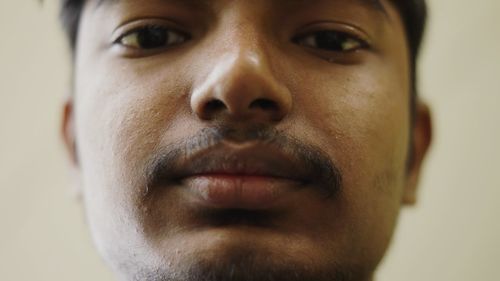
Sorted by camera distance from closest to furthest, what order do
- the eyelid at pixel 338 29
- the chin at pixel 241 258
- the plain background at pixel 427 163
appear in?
the chin at pixel 241 258 < the eyelid at pixel 338 29 < the plain background at pixel 427 163

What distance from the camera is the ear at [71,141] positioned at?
0.70 metres

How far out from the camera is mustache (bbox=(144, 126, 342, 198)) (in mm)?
440

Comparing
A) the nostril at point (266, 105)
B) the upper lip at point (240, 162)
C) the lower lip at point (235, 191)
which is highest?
the nostril at point (266, 105)

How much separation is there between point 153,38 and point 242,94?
0.17 meters

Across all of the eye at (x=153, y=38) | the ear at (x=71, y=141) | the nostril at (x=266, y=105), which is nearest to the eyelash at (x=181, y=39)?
the eye at (x=153, y=38)

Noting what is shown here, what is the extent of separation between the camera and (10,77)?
1.11 metres

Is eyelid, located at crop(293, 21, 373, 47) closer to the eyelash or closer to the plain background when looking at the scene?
the eyelash

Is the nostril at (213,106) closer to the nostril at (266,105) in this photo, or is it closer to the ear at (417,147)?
the nostril at (266,105)

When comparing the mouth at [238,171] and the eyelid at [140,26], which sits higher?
the eyelid at [140,26]

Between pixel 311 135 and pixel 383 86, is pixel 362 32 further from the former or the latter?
pixel 311 135

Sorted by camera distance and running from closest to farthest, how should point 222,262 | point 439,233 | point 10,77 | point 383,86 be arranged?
point 222,262, point 383,86, point 439,233, point 10,77

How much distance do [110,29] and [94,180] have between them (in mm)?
191

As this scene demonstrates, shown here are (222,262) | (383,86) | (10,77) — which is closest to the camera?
(222,262)

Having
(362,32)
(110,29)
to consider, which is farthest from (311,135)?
(110,29)
